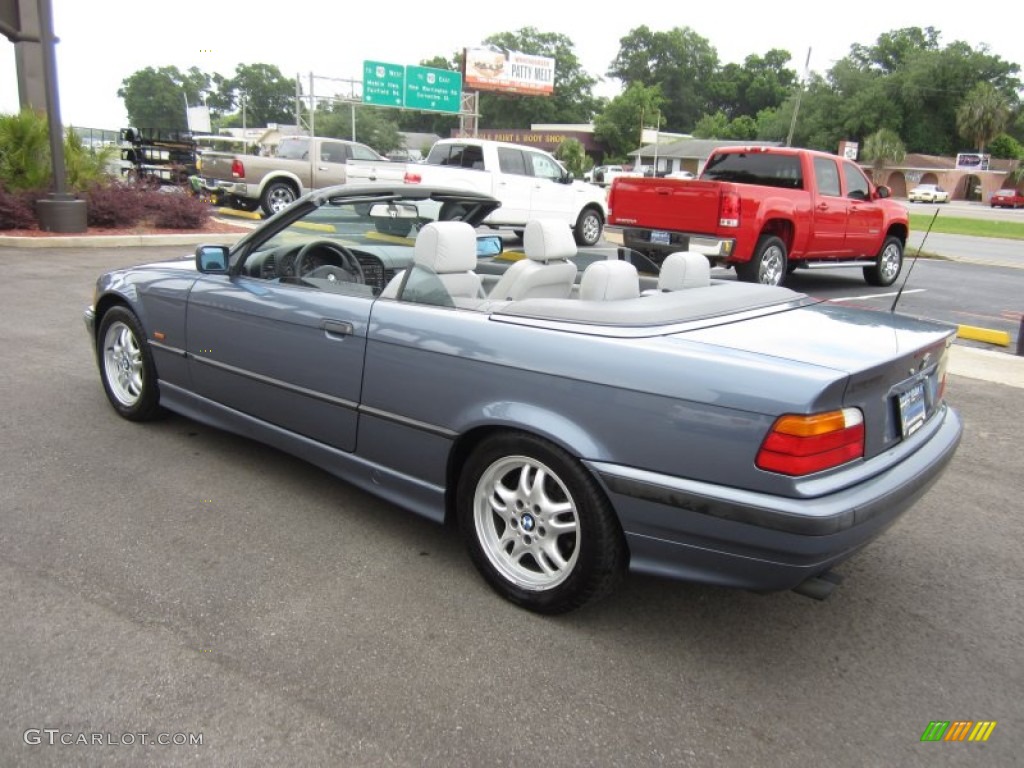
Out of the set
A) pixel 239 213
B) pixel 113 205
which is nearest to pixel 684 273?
pixel 113 205

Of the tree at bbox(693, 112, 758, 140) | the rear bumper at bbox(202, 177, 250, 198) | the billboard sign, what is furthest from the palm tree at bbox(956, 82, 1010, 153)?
the rear bumper at bbox(202, 177, 250, 198)

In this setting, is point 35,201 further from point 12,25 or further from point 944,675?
point 944,675

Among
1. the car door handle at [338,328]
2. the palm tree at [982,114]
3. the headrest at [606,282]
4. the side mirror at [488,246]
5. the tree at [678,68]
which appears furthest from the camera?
the tree at [678,68]

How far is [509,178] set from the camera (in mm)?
14969

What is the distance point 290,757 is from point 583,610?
45.7 inches

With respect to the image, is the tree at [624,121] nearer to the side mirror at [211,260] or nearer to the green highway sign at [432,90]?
the green highway sign at [432,90]

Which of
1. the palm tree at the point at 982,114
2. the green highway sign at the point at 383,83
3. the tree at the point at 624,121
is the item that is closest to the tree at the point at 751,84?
the tree at the point at 624,121

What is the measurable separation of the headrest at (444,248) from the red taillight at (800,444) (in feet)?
5.36

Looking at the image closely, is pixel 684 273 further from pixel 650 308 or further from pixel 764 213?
pixel 764 213

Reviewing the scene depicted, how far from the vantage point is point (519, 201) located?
1510 centimetres

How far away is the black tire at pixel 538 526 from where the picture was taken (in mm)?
2680

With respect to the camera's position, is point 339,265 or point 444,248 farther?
point 339,265

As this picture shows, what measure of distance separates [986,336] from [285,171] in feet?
45.8

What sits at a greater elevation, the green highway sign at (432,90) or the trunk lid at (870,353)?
the green highway sign at (432,90)
